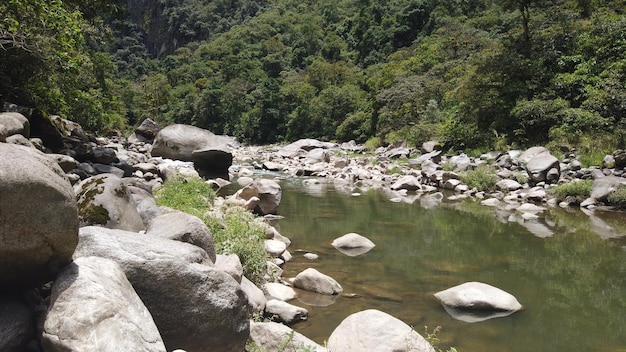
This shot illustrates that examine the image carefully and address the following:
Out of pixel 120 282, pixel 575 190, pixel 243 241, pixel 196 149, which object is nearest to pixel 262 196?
pixel 243 241

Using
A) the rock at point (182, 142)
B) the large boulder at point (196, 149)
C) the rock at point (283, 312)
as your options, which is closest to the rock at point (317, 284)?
the rock at point (283, 312)

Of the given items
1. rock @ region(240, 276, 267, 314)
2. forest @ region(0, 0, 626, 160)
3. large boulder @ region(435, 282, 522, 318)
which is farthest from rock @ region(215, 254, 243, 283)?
forest @ region(0, 0, 626, 160)

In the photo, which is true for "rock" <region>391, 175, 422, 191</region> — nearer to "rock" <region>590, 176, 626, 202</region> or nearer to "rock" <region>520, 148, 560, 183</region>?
"rock" <region>520, 148, 560, 183</region>

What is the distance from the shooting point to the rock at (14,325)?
132 inches

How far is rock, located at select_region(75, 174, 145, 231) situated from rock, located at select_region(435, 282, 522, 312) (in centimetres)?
491

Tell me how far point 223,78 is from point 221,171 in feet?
195

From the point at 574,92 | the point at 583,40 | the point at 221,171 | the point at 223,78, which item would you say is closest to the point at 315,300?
the point at 221,171

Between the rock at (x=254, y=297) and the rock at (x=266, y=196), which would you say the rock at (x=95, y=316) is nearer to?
the rock at (x=254, y=297)

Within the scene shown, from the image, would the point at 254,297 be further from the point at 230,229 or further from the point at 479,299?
the point at 479,299

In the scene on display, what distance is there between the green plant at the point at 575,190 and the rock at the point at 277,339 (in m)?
15.2

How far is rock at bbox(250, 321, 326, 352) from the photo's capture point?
16.0 feet

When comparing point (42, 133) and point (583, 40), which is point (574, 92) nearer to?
point (583, 40)

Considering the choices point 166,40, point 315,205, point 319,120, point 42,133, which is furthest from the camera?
point 166,40

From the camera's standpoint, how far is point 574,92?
23609mm
